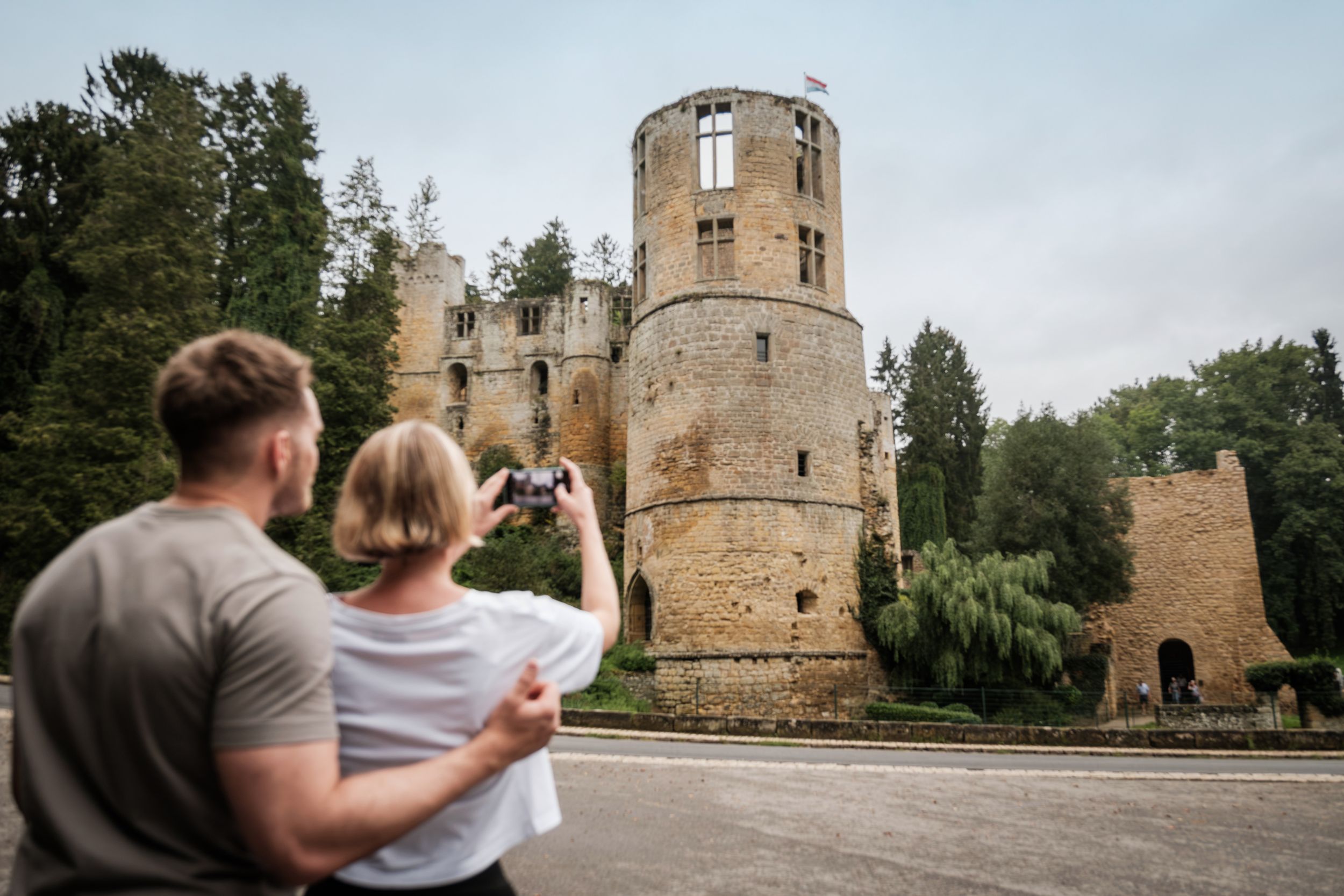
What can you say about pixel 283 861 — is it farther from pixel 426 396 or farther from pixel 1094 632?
pixel 426 396

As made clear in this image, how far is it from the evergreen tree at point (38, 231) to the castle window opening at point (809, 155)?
720 inches

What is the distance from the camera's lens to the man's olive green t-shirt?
5.01 ft

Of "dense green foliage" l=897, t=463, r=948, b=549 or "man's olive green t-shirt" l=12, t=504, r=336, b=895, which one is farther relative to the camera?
"dense green foliage" l=897, t=463, r=948, b=549

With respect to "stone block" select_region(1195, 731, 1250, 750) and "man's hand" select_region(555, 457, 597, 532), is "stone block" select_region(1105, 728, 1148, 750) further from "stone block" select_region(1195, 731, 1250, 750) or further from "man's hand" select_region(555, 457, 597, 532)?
"man's hand" select_region(555, 457, 597, 532)

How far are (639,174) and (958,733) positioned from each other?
18.4 metres

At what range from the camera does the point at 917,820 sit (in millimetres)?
8008

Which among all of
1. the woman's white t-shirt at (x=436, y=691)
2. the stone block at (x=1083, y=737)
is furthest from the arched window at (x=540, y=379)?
the woman's white t-shirt at (x=436, y=691)

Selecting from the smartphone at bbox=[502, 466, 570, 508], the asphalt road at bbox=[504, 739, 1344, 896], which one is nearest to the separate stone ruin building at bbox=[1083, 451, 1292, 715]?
the asphalt road at bbox=[504, 739, 1344, 896]

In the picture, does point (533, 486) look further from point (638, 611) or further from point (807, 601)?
point (638, 611)

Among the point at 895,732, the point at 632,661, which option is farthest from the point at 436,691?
the point at 632,661

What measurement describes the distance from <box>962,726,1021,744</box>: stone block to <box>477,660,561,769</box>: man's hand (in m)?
16.2

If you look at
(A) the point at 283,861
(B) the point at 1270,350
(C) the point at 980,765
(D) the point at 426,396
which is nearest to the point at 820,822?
(C) the point at 980,765

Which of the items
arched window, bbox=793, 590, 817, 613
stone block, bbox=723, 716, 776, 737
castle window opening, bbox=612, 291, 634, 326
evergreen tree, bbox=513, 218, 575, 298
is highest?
evergreen tree, bbox=513, 218, 575, 298

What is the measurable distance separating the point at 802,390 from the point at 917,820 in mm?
17505
